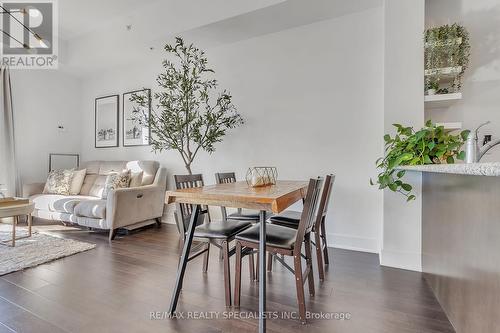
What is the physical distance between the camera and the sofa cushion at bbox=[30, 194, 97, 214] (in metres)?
3.61

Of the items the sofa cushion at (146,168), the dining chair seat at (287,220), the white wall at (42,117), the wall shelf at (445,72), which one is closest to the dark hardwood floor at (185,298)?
the dining chair seat at (287,220)

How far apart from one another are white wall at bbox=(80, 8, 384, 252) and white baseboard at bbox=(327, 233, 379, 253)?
0.01 m

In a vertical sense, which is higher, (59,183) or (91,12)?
(91,12)

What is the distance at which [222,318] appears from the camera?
159 centimetres

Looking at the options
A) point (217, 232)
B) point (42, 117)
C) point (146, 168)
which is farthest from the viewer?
point (42, 117)

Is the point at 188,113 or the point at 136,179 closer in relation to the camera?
the point at 188,113

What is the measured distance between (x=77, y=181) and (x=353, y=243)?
14.7 feet

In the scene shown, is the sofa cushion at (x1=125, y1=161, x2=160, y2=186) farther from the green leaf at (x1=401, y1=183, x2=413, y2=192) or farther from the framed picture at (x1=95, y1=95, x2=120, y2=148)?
the green leaf at (x1=401, y1=183, x2=413, y2=192)

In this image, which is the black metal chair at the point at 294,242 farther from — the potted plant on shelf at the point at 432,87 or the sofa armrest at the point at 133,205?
the sofa armrest at the point at 133,205

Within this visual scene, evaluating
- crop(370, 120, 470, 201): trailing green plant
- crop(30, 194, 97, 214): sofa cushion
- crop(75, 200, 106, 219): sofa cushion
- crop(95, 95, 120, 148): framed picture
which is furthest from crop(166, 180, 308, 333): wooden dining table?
crop(95, 95, 120, 148): framed picture

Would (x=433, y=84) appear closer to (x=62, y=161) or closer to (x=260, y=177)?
(x=260, y=177)

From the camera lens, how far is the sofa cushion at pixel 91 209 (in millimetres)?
3295

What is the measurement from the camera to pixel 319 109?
3.08 metres

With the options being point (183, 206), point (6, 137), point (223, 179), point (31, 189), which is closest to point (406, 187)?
point (223, 179)
